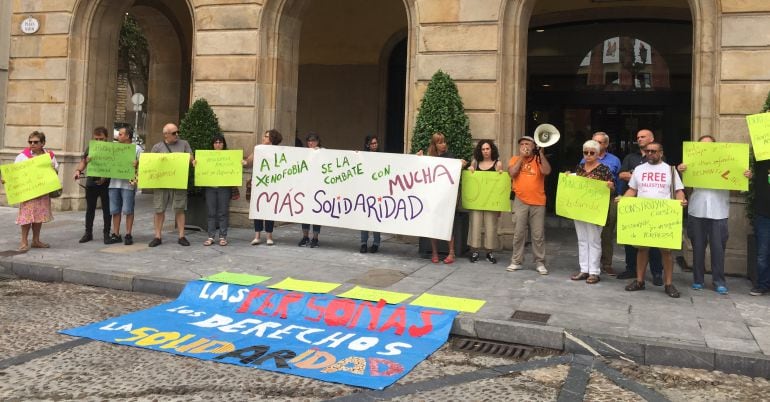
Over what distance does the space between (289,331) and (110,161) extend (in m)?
5.44

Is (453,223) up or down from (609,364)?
up

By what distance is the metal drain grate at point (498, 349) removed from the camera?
17.2ft

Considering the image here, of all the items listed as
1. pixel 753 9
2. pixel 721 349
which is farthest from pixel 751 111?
pixel 721 349

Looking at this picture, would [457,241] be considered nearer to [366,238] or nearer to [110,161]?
[366,238]

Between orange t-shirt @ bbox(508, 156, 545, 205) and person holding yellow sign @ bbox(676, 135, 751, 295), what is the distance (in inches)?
68.1

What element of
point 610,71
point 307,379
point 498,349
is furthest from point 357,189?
point 610,71

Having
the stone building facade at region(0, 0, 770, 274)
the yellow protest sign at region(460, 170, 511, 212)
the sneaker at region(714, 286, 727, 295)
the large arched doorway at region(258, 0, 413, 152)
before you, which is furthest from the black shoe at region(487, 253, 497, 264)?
the large arched doorway at region(258, 0, 413, 152)

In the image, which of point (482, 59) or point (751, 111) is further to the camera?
point (482, 59)

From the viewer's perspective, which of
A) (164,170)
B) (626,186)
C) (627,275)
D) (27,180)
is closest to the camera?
(627,275)

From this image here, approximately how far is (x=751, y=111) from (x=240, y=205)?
887 cm

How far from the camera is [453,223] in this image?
8766 mm

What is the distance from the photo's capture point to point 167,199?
9.55 meters

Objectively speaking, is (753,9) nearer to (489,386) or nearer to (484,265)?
(484,265)

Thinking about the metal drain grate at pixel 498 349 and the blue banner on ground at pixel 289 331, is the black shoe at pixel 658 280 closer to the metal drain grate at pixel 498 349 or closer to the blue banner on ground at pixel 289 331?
the metal drain grate at pixel 498 349
